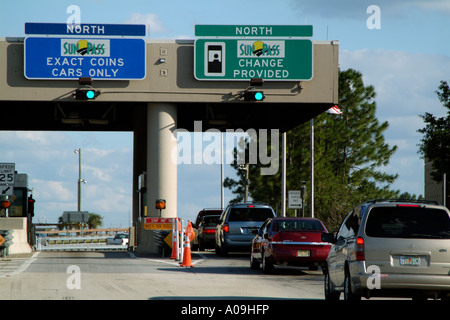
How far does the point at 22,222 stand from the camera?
3788cm

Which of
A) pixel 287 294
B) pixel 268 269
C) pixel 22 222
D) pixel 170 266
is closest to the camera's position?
pixel 287 294

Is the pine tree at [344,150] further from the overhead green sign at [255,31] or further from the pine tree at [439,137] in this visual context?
the overhead green sign at [255,31]

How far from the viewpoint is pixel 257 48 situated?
105ft

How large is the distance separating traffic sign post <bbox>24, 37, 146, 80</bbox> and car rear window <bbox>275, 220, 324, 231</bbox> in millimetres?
11192

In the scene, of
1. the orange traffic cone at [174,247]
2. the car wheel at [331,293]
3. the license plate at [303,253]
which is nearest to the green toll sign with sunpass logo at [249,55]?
the orange traffic cone at [174,247]

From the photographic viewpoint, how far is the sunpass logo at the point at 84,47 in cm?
3166

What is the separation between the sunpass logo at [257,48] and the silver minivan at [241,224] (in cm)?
597

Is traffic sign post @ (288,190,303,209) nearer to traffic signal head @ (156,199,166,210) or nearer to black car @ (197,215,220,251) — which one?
black car @ (197,215,220,251)

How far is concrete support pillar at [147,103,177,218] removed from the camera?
33156mm

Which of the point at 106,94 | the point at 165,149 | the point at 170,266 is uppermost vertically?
the point at 106,94
